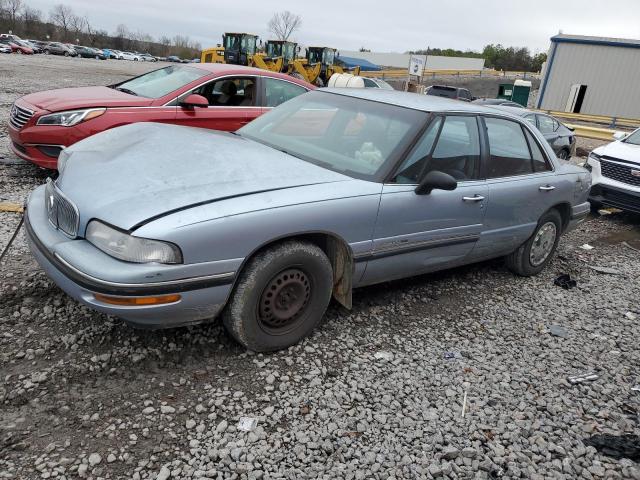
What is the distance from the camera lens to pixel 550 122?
11852 millimetres

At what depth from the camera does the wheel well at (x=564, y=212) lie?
5055 millimetres

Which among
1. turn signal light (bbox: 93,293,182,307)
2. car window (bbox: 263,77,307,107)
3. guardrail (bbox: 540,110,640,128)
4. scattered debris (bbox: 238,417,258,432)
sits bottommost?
scattered debris (bbox: 238,417,258,432)

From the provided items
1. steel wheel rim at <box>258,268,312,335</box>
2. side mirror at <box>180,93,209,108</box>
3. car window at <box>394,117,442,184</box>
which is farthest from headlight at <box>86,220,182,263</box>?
side mirror at <box>180,93,209,108</box>

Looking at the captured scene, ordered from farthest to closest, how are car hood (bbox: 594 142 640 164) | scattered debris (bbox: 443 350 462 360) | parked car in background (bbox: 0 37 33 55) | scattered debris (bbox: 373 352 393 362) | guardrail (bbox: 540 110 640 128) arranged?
1. parked car in background (bbox: 0 37 33 55)
2. guardrail (bbox: 540 110 640 128)
3. car hood (bbox: 594 142 640 164)
4. scattered debris (bbox: 443 350 462 360)
5. scattered debris (bbox: 373 352 393 362)

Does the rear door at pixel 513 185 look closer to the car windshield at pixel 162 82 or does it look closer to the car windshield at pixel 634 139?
A: the car windshield at pixel 162 82

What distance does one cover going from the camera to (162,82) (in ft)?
21.5

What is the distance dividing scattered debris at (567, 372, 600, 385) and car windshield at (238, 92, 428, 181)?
184 centimetres

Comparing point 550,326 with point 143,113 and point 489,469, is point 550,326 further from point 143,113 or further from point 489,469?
point 143,113

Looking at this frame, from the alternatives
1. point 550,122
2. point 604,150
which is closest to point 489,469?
point 604,150

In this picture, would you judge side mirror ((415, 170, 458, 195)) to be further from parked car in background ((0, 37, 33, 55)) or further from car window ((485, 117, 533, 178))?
parked car in background ((0, 37, 33, 55))

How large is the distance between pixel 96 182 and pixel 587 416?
3171 mm

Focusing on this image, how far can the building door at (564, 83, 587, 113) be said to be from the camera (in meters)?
27.8

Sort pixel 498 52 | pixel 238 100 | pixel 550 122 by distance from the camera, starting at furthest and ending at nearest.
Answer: pixel 498 52 → pixel 550 122 → pixel 238 100

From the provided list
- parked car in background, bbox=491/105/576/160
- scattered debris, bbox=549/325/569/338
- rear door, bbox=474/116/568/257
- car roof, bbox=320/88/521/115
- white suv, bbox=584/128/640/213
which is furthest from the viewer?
parked car in background, bbox=491/105/576/160
